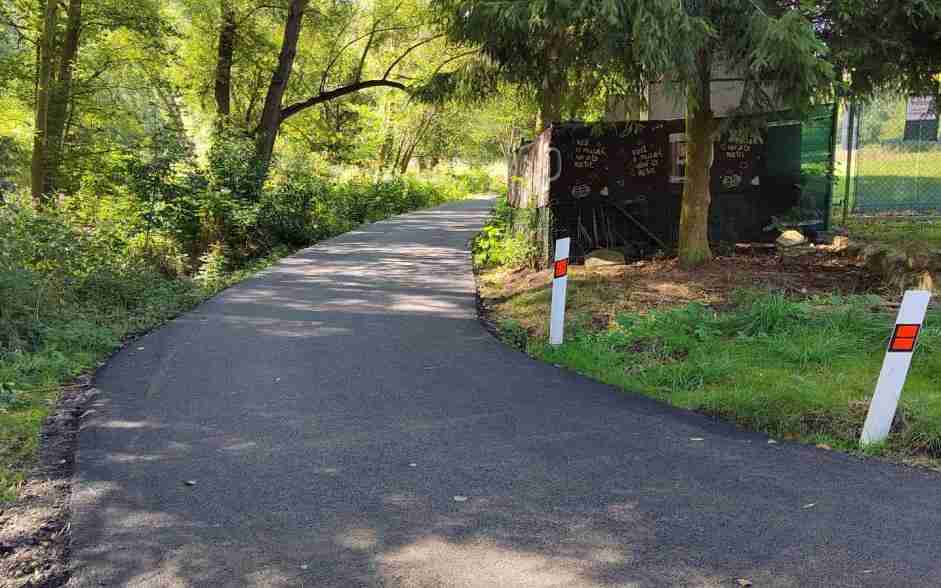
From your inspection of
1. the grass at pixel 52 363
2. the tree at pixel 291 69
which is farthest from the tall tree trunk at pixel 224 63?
the grass at pixel 52 363

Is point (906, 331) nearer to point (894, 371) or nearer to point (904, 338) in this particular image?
point (904, 338)

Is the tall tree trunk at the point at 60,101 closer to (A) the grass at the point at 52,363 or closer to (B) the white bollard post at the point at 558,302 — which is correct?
(A) the grass at the point at 52,363

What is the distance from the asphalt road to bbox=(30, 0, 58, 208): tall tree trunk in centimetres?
1574

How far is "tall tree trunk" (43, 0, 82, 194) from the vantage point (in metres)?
22.4

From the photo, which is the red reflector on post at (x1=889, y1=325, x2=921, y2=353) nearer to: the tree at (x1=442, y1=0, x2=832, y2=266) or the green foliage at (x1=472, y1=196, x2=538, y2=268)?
the tree at (x1=442, y1=0, x2=832, y2=266)

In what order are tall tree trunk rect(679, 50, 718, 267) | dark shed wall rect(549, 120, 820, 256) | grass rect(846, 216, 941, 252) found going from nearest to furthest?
tall tree trunk rect(679, 50, 718, 267) → grass rect(846, 216, 941, 252) → dark shed wall rect(549, 120, 820, 256)

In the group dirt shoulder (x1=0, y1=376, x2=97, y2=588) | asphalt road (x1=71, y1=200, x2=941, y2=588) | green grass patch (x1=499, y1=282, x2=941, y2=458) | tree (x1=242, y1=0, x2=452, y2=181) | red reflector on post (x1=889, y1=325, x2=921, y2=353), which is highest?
tree (x1=242, y1=0, x2=452, y2=181)

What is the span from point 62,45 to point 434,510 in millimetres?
23183

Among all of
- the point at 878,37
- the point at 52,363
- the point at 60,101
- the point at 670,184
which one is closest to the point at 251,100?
the point at 60,101

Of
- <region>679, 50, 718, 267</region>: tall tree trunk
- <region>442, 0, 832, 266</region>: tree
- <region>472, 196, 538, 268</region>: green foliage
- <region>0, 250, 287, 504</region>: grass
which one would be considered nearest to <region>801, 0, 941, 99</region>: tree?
<region>442, 0, 832, 266</region>: tree

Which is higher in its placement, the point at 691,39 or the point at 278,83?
the point at 278,83

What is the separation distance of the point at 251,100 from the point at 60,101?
23.1 feet

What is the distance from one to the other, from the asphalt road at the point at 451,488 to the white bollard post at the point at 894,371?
354mm

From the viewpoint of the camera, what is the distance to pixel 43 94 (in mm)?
Answer: 21172
